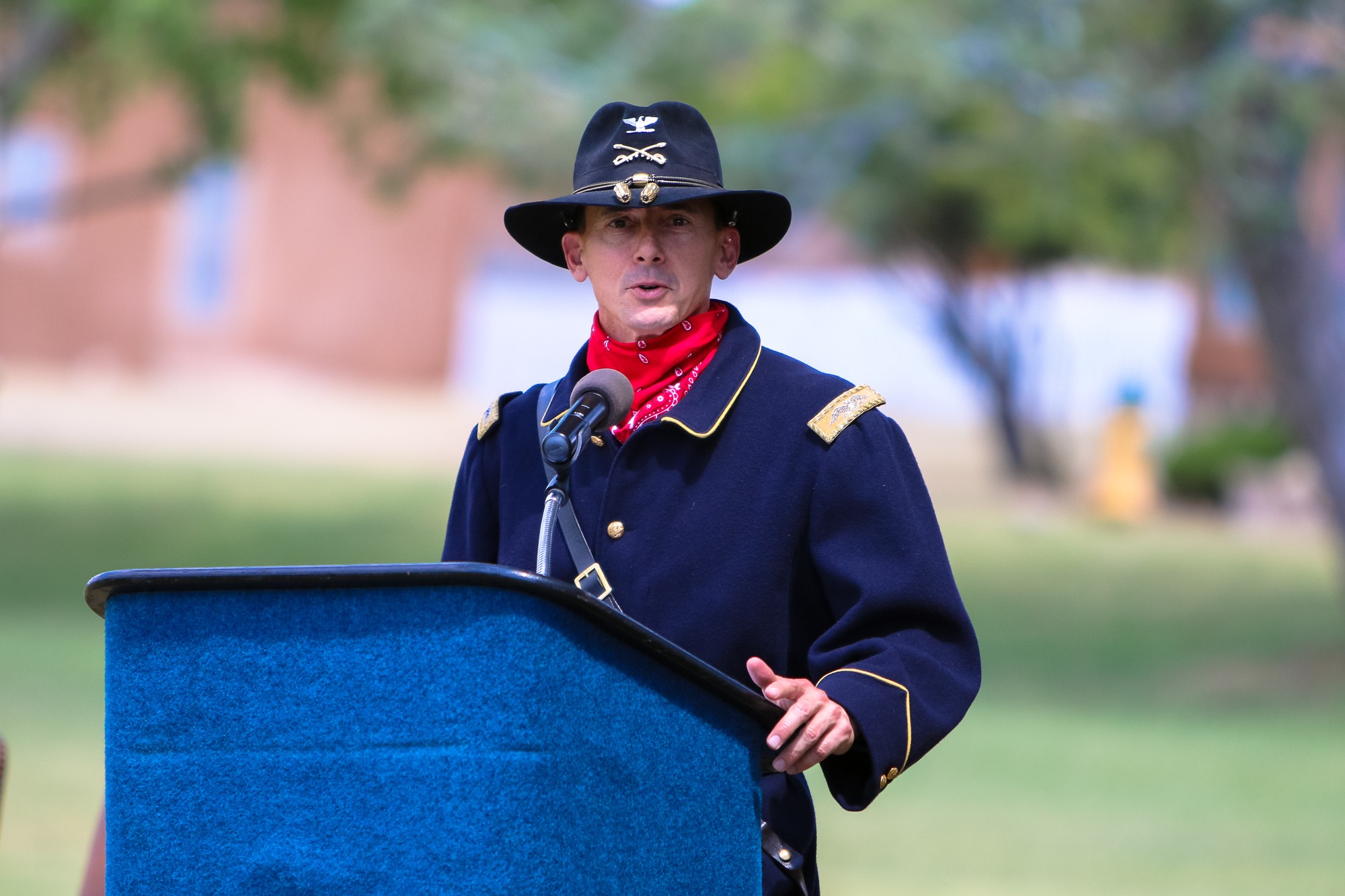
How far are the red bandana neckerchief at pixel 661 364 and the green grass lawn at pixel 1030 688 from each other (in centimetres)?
471

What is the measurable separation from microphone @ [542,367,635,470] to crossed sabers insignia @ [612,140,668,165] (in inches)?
12.2

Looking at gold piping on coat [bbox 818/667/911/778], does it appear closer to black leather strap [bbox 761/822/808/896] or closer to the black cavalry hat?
black leather strap [bbox 761/822/808/896]

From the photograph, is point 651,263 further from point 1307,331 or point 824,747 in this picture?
point 1307,331

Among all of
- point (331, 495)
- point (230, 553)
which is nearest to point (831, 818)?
point (230, 553)

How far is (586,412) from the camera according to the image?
241cm

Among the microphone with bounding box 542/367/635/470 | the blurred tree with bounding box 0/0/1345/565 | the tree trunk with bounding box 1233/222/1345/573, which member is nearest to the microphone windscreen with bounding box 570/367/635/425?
the microphone with bounding box 542/367/635/470

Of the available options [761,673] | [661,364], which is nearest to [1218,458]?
[661,364]

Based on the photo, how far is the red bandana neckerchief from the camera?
2670mm

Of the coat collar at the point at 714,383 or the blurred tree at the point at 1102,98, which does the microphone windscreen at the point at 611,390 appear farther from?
the blurred tree at the point at 1102,98

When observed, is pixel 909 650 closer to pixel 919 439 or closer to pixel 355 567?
pixel 355 567

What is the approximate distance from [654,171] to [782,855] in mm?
915

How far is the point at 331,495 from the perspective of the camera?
2081 cm

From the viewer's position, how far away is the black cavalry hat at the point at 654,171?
8.47ft

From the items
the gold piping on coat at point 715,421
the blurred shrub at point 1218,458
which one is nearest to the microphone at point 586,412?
the gold piping on coat at point 715,421
